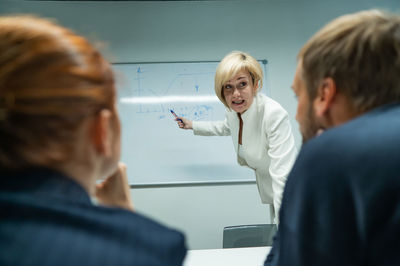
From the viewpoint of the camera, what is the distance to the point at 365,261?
509 mm

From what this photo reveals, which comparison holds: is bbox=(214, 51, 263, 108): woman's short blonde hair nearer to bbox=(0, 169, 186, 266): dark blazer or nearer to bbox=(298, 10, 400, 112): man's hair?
bbox=(298, 10, 400, 112): man's hair

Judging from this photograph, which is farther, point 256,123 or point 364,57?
point 256,123

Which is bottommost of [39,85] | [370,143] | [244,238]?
[244,238]

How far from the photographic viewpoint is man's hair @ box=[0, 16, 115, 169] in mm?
364

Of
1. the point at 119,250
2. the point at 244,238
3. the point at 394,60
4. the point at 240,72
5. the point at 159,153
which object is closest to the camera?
the point at 119,250

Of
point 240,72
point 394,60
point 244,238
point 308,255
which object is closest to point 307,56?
point 394,60

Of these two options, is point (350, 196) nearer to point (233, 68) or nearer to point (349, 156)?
point (349, 156)

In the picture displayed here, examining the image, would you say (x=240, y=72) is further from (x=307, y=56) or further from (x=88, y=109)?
(x=88, y=109)

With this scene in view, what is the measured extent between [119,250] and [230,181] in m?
2.36

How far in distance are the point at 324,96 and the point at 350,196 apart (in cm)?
25

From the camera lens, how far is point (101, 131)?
0.44m

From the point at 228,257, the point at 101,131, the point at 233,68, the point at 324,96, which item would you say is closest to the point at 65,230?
the point at 101,131

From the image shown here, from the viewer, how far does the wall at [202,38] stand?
8.74 ft

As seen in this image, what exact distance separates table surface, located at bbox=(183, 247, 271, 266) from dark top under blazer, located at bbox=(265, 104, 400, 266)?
0.45 m
